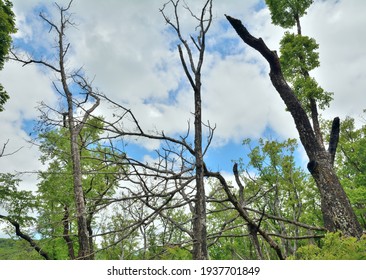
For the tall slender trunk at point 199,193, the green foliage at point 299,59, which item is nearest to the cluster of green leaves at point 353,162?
the green foliage at point 299,59

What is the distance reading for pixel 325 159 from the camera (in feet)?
17.2

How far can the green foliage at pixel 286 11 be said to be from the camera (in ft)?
42.6

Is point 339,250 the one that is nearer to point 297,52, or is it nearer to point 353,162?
point 297,52

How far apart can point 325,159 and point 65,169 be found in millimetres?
14392

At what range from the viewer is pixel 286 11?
43.4 feet

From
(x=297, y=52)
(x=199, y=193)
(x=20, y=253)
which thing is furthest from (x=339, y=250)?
(x=20, y=253)

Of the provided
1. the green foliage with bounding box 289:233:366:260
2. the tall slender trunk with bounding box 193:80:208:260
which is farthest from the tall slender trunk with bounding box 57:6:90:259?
the green foliage with bounding box 289:233:366:260

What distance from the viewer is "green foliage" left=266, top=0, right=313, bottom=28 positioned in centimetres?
1298

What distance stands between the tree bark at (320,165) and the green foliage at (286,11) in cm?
888

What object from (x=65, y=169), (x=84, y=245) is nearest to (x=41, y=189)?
(x=65, y=169)

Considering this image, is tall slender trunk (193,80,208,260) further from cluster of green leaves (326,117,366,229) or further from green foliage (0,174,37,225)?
cluster of green leaves (326,117,366,229)

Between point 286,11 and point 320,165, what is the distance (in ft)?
34.1
